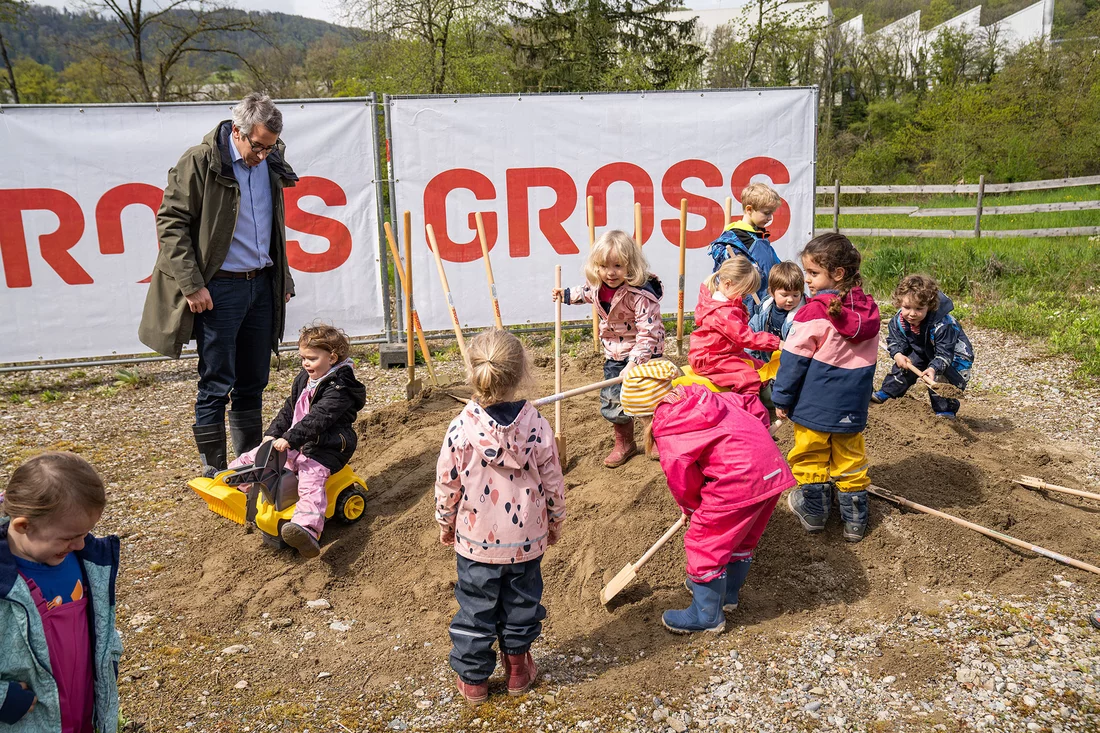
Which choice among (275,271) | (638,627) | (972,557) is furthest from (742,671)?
(275,271)

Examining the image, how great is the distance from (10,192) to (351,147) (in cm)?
299

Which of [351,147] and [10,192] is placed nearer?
[10,192]

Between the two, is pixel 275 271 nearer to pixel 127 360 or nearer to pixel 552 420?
pixel 552 420

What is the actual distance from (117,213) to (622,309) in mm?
5183

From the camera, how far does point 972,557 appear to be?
3.82 metres

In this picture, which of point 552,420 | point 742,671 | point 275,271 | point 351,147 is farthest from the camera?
point 351,147

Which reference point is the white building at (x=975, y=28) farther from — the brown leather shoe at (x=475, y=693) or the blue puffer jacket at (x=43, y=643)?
the blue puffer jacket at (x=43, y=643)

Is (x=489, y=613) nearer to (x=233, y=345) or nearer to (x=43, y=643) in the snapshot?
(x=43, y=643)

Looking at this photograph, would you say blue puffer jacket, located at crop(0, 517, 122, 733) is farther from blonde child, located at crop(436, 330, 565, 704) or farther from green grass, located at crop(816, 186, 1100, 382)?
green grass, located at crop(816, 186, 1100, 382)

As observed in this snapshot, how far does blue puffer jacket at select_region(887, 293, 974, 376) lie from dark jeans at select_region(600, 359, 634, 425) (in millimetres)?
2209

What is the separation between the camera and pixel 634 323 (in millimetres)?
4688

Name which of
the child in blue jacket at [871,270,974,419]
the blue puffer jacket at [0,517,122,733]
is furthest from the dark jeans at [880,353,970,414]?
the blue puffer jacket at [0,517,122,733]

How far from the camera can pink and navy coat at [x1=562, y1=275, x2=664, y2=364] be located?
4551 millimetres

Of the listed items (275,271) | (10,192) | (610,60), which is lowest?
(275,271)
